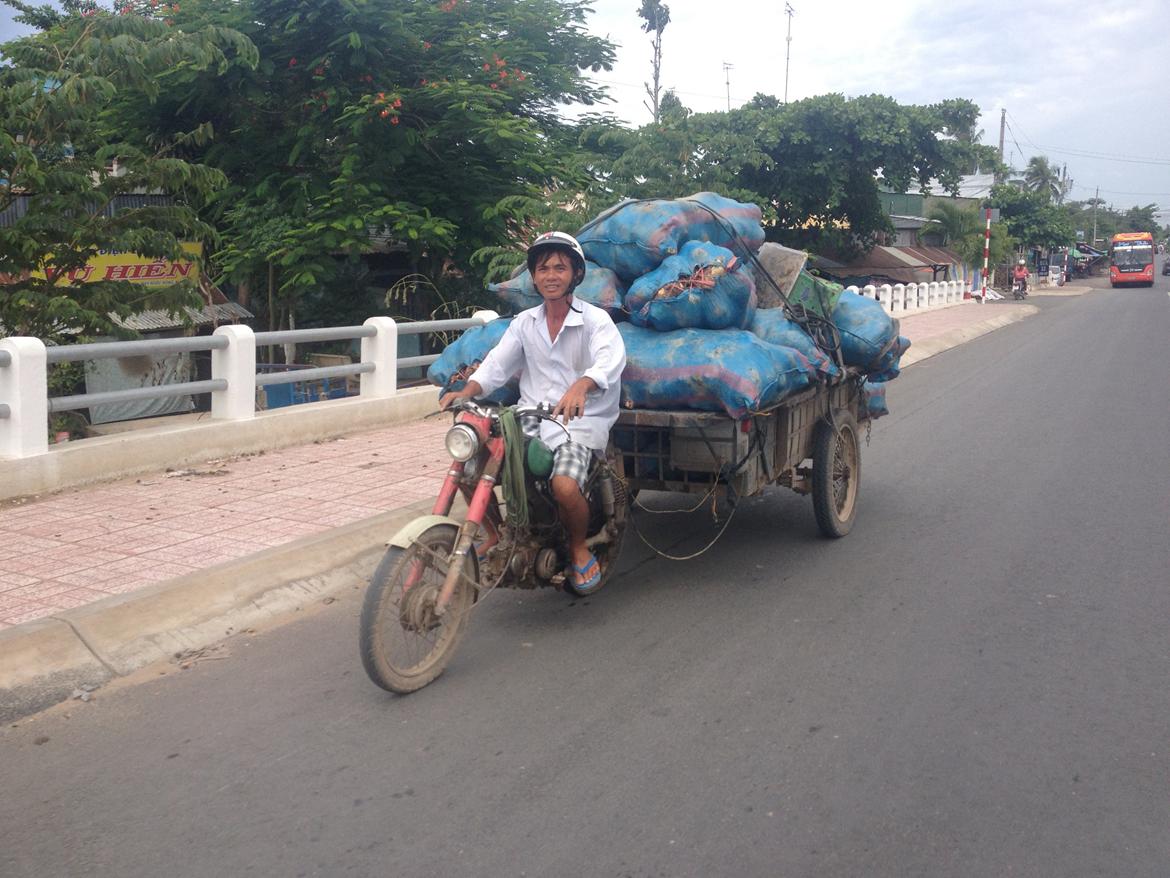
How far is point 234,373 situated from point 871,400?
4.93 metres

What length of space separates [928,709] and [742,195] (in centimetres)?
1616

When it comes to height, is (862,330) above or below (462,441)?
above

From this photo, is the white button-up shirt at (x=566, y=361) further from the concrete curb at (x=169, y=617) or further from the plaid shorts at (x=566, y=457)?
the concrete curb at (x=169, y=617)

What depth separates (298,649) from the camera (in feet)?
15.9

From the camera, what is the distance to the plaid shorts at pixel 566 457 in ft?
14.8

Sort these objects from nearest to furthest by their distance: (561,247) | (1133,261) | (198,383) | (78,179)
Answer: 1. (561,247)
2. (198,383)
3. (78,179)
4. (1133,261)

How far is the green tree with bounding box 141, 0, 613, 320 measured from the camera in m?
14.8

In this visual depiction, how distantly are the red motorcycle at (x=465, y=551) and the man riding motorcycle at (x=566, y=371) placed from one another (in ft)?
0.29

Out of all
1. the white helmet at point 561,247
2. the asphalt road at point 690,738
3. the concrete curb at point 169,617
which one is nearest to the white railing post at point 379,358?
the concrete curb at point 169,617

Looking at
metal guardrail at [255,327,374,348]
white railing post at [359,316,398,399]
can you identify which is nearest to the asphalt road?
metal guardrail at [255,327,374,348]

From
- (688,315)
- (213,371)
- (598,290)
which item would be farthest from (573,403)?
(213,371)

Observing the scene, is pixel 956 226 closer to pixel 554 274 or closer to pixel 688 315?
pixel 688 315

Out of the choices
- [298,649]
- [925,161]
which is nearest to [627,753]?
[298,649]

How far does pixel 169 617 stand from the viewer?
494 cm
